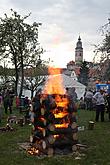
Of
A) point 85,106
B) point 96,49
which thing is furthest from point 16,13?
point 85,106

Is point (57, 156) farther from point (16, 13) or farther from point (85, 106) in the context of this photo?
point (16, 13)

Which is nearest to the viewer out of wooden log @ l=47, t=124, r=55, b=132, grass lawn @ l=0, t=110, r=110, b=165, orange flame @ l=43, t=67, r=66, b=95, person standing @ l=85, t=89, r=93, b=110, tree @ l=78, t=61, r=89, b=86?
grass lawn @ l=0, t=110, r=110, b=165

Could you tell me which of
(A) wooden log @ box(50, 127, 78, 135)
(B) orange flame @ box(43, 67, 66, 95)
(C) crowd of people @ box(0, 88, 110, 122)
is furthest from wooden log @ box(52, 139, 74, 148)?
(B) orange flame @ box(43, 67, 66, 95)

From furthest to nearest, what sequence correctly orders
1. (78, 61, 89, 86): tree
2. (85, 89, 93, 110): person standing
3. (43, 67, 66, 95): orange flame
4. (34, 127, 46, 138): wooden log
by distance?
(78, 61, 89, 86): tree, (85, 89, 93, 110): person standing, (43, 67, 66, 95): orange flame, (34, 127, 46, 138): wooden log

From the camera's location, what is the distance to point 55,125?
9.97 meters

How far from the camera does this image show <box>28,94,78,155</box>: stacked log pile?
Answer: 9891mm

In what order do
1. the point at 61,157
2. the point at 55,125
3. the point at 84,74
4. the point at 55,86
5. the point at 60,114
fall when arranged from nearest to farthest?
the point at 61,157, the point at 55,125, the point at 60,114, the point at 55,86, the point at 84,74

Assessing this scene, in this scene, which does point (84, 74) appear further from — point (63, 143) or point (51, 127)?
point (51, 127)

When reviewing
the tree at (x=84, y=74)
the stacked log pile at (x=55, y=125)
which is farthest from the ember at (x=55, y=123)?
the tree at (x=84, y=74)

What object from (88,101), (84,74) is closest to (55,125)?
(88,101)

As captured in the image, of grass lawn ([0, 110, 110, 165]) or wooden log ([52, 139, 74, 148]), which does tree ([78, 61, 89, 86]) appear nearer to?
grass lawn ([0, 110, 110, 165])

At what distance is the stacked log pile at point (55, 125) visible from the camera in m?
9.89

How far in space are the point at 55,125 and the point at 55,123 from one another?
0.07 m

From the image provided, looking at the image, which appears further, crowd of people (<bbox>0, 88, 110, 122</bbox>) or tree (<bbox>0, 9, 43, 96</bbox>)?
tree (<bbox>0, 9, 43, 96</bbox>)
